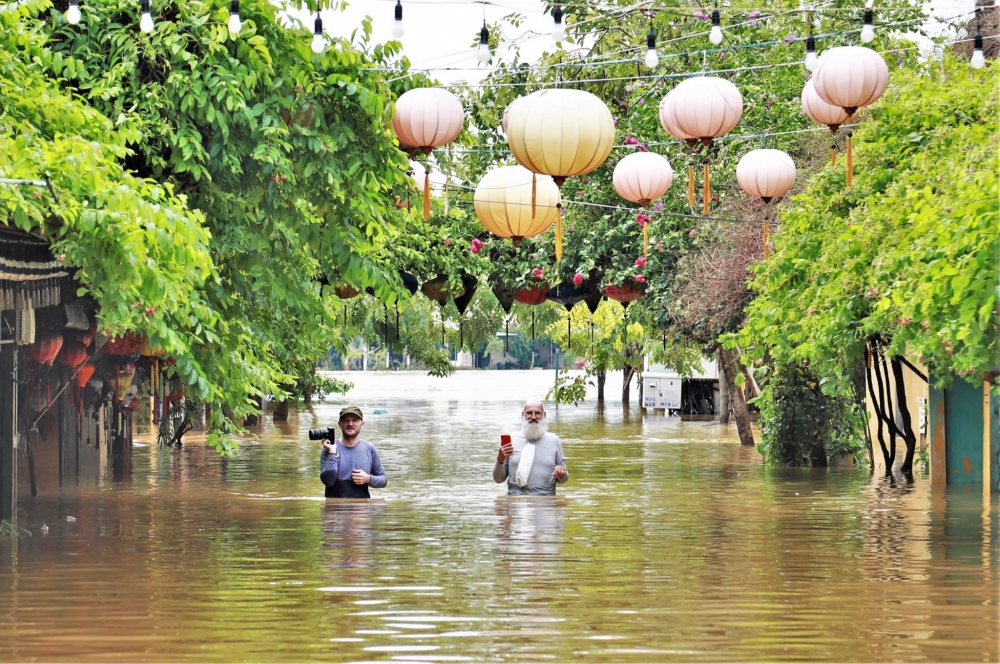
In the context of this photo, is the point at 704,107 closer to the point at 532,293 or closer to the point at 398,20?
the point at 398,20

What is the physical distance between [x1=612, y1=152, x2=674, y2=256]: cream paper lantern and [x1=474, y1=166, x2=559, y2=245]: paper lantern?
27.0 inches

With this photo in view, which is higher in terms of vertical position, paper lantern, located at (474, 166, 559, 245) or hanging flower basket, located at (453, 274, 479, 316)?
paper lantern, located at (474, 166, 559, 245)

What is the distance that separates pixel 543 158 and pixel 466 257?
10878 mm

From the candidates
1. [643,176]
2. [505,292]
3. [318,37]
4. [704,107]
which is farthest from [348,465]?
[505,292]

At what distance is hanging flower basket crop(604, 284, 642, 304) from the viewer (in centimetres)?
Answer: 2305

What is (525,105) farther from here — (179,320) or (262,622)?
(262,622)

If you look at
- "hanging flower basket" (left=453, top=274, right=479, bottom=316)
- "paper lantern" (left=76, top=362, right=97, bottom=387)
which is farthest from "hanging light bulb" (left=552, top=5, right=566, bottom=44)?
"hanging flower basket" (left=453, top=274, right=479, bottom=316)

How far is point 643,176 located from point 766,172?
1.30 meters

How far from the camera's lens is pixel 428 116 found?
42.8ft

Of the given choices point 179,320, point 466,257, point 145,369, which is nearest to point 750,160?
point 179,320

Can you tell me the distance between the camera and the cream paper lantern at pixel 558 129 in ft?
39.0

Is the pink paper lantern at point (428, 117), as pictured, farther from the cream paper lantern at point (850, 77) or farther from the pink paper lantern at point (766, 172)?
the pink paper lantern at point (766, 172)

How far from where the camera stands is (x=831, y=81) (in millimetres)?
12336

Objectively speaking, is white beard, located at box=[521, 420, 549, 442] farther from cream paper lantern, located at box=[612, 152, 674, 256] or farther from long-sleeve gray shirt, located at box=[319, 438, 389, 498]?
cream paper lantern, located at box=[612, 152, 674, 256]
